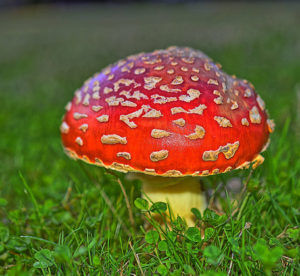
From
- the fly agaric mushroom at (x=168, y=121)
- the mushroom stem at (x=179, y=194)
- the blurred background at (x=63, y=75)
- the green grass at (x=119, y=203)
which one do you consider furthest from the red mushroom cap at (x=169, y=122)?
the blurred background at (x=63, y=75)

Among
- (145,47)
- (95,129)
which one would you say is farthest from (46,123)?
(145,47)

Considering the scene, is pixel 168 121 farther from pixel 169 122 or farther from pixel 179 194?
pixel 179 194

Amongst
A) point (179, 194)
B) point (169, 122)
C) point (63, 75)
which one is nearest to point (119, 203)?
point (179, 194)

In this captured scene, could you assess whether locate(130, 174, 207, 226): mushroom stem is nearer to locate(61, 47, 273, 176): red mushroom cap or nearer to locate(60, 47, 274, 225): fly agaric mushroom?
locate(60, 47, 274, 225): fly agaric mushroom

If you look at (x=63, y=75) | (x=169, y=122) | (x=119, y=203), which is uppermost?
(x=169, y=122)

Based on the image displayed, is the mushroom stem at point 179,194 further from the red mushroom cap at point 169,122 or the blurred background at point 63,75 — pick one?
the blurred background at point 63,75

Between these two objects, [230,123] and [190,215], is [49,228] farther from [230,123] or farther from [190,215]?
[230,123]

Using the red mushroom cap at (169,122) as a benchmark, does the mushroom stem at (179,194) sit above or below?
below

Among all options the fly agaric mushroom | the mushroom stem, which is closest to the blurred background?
the mushroom stem
